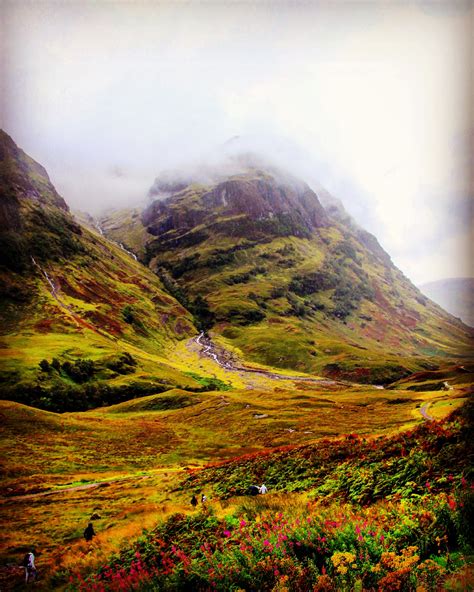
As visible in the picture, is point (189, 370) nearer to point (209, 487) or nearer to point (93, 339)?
point (93, 339)

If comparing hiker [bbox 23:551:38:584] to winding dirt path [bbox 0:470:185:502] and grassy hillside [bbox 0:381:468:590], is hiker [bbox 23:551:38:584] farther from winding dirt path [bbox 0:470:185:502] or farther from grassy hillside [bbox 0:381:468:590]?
winding dirt path [bbox 0:470:185:502]

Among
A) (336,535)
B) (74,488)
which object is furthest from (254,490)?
(74,488)

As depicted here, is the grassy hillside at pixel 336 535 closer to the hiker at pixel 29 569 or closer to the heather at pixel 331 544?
the heather at pixel 331 544

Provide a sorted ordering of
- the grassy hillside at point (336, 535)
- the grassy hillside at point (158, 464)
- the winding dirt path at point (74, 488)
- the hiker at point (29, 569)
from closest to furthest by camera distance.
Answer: the grassy hillside at point (336, 535) → the hiker at point (29, 569) → the grassy hillside at point (158, 464) → the winding dirt path at point (74, 488)

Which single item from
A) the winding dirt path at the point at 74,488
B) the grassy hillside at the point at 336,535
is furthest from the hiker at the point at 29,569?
the winding dirt path at the point at 74,488

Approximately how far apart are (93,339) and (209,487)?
140 metres

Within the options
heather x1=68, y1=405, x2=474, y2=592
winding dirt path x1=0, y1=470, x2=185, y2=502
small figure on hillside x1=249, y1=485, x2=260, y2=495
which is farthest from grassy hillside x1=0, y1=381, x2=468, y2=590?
small figure on hillside x1=249, y1=485, x2=260, y2=495

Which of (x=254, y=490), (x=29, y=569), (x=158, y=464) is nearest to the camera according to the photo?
(x=29, y=569)

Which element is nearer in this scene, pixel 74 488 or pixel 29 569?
pixel 29 569

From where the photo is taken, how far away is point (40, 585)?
1562cm

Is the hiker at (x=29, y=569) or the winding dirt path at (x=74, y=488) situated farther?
the winding dirt path at (x=74, y=488)

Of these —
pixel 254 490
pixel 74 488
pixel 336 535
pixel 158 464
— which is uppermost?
pixel 336 535

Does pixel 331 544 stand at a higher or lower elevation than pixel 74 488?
higher

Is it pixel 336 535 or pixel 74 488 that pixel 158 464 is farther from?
pixel 336 535
